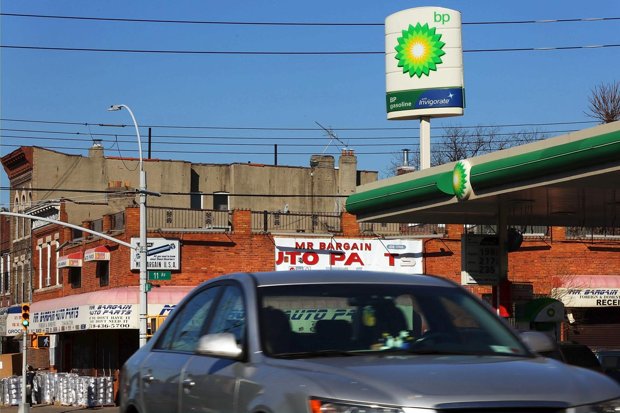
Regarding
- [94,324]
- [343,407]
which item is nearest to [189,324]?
[343,407]

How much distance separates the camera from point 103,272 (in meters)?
49.8

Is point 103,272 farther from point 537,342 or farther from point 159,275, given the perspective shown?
point 537,342

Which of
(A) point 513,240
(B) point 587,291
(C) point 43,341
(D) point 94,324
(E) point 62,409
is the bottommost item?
(E) point 62,409

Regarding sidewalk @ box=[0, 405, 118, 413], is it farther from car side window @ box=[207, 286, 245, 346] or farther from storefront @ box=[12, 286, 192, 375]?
car side window @ box=[207, 286, 245, 346]

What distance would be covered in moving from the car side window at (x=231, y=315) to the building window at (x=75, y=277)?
1814 inches

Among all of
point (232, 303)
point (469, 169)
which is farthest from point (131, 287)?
point (232, 303)

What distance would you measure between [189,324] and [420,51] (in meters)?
26.7

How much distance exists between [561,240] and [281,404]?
43570 millimetres

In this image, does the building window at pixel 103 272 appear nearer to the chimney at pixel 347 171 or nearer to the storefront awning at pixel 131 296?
the storefront awning at pixel 131 296

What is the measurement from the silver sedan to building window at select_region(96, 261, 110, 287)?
41774 millimetres

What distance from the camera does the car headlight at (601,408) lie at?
5.58 metres

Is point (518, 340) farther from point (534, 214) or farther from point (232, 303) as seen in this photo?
point (534, 214)

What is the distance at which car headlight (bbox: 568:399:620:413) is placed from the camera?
18.3 ft

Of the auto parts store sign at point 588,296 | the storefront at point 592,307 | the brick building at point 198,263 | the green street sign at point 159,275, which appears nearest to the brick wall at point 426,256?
the brick building at point 198,263
